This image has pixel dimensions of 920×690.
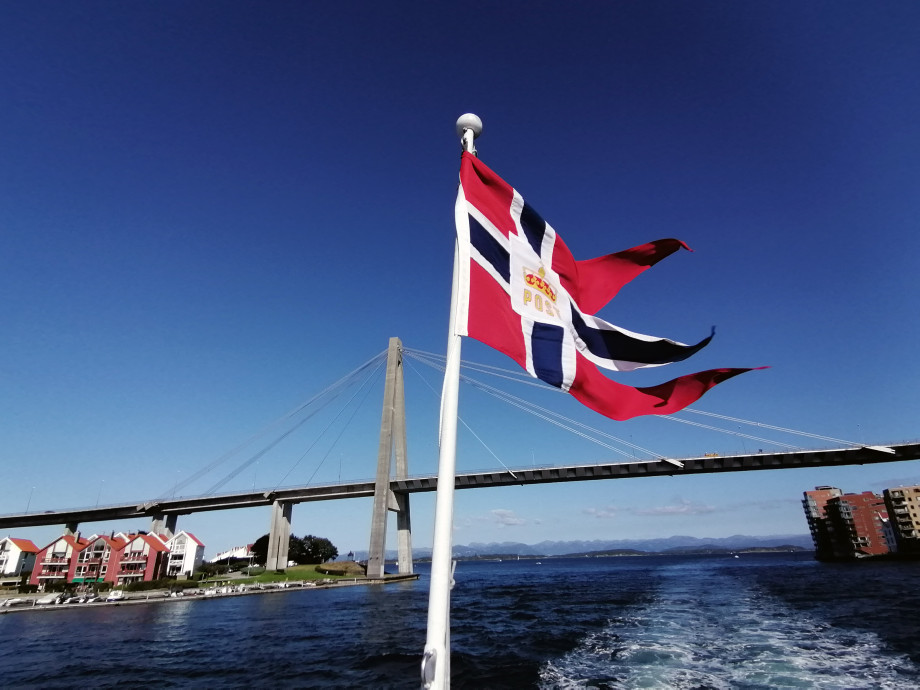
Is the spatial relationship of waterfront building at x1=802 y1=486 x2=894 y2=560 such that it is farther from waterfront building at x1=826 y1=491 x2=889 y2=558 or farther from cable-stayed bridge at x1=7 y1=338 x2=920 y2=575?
cable-stayed bridge at x1=7 y1=338 x2=920 y2=575

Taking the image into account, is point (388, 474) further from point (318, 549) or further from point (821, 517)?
point (821, 517)

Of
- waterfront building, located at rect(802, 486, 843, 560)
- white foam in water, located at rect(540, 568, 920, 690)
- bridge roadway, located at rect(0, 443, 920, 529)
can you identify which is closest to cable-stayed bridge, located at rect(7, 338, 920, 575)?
bridge roadway, located at rect(0, 443, 920, 529)

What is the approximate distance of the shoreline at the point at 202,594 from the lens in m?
43.0

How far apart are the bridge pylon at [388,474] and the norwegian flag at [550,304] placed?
216 feet

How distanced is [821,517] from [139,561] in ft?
497

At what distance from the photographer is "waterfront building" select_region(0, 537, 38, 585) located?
74.6 meters

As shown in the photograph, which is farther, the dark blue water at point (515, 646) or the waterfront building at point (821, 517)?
the waterfront building at point (821, 517)

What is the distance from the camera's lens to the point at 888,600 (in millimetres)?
31453

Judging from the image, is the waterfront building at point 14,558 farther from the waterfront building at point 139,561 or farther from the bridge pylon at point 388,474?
the bridge pylon at point 388,474

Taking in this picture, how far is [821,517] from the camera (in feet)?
422

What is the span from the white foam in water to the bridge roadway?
3289 cm

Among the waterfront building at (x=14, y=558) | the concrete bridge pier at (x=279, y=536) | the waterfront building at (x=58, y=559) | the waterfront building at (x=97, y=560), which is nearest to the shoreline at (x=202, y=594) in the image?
the waterfront building at (x=97, y=560)

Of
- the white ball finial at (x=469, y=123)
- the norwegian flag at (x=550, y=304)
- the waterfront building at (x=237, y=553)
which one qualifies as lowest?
the waterfront building at (x=237, y=553)

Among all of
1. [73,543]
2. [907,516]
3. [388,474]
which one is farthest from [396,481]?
[907,516]
